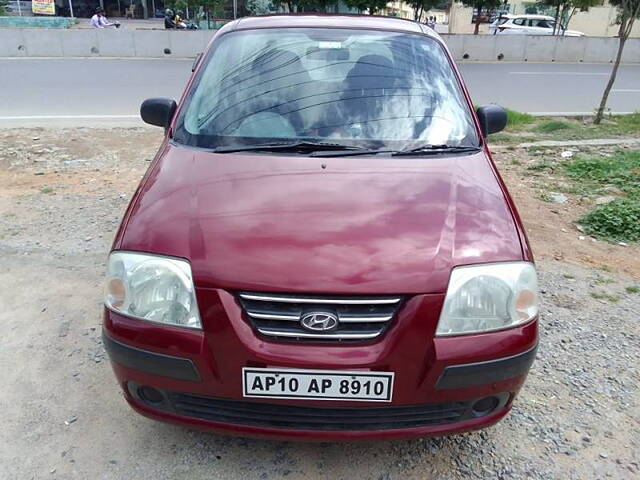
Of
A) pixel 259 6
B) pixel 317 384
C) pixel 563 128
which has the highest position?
pixel 259 6

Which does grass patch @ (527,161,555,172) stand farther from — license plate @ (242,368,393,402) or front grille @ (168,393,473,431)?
license plate @ (242,368,393,402)

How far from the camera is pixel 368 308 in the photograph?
70.3 inches

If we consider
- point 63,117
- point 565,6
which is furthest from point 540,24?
point 63,117

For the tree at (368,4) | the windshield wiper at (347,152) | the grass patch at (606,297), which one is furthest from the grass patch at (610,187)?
the tree at (368,4)

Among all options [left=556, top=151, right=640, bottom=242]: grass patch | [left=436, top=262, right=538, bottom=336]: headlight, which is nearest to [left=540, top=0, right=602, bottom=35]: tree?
[left=556, top=151, right=640, bottom=242]: grass patch

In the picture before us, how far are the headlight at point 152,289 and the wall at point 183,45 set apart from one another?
667 inches

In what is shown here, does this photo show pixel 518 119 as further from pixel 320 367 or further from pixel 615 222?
pixel 320 367

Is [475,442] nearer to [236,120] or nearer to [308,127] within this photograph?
[308,127]

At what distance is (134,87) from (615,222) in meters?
9.65

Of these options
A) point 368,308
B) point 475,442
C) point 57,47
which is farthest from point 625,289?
Answer: point 57,47

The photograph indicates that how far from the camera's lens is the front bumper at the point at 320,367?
5.81 feet

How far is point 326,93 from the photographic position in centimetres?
285

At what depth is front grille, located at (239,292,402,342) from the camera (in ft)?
5.79

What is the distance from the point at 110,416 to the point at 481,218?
1.85 metres
